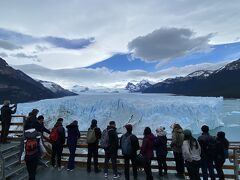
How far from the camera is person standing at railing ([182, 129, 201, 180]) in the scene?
6875mm

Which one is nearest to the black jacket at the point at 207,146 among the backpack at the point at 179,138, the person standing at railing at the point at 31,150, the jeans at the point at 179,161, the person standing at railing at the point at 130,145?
the backpack at the point at 179,138

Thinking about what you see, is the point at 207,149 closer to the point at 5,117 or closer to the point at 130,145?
the point at 130,145

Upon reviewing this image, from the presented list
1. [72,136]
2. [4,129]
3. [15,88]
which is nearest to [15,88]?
[15,88]

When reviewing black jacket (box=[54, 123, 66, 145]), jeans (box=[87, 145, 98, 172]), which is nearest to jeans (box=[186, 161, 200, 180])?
jeans (box=[87, 145, 98, 172])

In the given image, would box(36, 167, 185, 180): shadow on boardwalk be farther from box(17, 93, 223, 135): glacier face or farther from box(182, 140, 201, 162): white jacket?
box(17, 93, 223, 135): glacier face

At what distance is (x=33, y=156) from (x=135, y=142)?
8.22 ft

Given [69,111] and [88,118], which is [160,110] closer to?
[88,118]

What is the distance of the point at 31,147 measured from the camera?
6.68 metres

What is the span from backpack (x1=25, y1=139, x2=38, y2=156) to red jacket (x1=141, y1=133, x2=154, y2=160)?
8.61 feet

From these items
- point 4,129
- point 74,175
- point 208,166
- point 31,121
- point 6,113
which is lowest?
point 74,175

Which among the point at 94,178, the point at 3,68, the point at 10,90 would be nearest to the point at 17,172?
the point at 94,178

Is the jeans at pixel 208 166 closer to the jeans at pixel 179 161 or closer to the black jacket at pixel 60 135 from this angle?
the jeans at pixel 179 161

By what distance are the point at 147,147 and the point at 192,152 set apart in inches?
44.5

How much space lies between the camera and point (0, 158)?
276 inches
